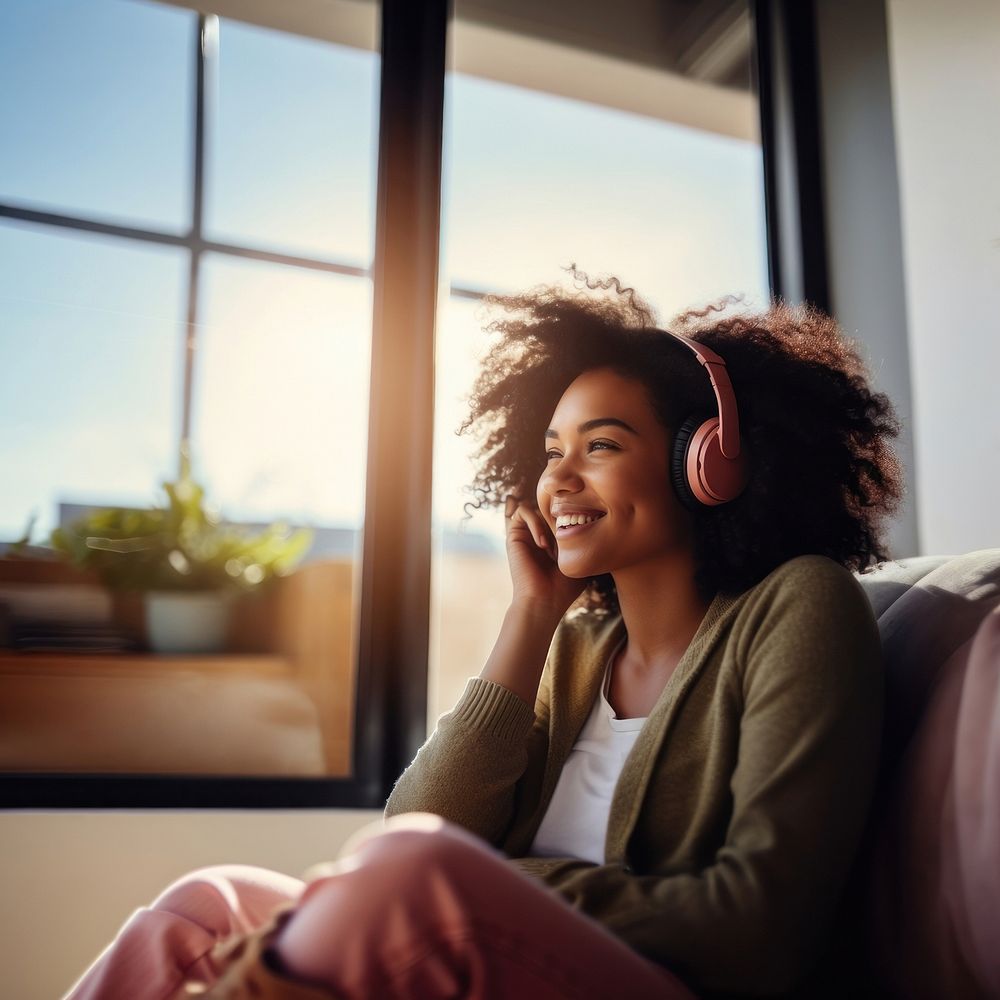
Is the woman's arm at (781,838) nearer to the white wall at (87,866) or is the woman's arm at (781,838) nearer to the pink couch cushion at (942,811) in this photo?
the pink couch cushion at (942,811)

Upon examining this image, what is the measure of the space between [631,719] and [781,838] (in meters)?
0.37

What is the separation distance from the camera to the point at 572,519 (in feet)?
4.03

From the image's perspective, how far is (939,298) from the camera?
1807 millimetres

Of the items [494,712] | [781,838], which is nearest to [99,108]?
[494,712]

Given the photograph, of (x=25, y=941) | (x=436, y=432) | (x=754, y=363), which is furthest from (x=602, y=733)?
(x=25, y=941)

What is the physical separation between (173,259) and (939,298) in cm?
158

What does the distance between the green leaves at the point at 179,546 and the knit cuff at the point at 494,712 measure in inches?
31.9

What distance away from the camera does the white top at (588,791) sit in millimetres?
1136

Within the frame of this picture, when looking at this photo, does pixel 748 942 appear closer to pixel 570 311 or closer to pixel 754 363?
pixel 754 363

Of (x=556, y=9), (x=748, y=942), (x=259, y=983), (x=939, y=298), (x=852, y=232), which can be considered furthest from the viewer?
(x=556, y=9)

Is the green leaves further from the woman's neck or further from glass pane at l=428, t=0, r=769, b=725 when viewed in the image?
the woman's neck

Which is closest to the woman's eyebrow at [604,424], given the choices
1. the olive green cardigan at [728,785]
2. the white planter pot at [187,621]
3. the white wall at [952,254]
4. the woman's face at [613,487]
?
the woman's face at [613,487]

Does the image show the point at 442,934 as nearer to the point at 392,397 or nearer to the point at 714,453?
the point at 714,453

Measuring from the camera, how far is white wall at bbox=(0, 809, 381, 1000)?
1631 mm
